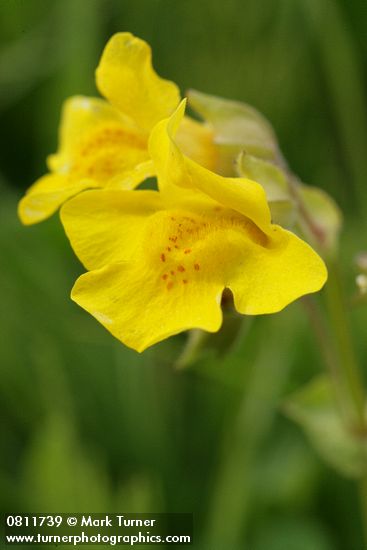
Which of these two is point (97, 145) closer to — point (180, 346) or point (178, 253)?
point (178, 253)

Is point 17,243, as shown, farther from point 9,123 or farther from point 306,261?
point 306,261

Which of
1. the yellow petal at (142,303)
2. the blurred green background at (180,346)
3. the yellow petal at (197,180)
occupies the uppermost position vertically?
the yellow petal at (197,180)

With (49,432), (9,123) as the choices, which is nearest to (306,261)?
(49,432)

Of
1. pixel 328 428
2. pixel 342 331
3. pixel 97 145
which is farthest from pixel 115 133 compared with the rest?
pixel 328 428

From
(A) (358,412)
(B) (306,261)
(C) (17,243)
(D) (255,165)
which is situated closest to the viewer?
(B) (306,261)

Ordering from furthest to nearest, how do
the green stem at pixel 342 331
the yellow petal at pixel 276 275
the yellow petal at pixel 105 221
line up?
1. the green stem at pixel 342 331
2. the yellow petal at pixel 105 221
3. the yellow petal at pixel 276 275

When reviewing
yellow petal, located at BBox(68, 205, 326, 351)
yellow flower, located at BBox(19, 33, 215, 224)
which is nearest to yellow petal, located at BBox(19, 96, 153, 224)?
yellow flower, located at BBox(19, 33, 215, 224)

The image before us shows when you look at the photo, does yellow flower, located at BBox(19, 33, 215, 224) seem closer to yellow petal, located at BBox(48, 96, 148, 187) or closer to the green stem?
yellow petal, located at BBox(48, 96, 148, 187)

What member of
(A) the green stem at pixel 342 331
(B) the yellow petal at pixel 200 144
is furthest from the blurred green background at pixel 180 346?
(B) the yellow petal at pixel 200 144

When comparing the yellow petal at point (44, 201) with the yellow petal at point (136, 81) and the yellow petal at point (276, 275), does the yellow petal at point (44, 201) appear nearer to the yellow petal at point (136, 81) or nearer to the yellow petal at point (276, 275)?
the yellow petal at point (136, 81)
